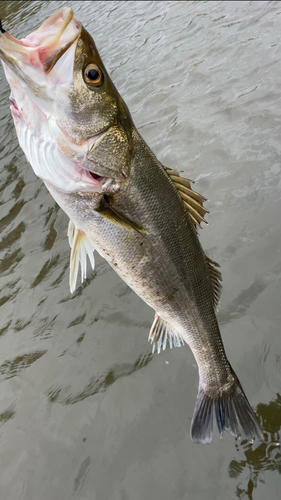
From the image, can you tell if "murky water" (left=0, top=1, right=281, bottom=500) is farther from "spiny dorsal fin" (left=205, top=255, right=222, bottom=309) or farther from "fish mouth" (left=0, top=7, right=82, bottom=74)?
"fish mouth" (left=0, top=7, right=82, bottom=74)

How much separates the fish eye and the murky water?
1971 mm

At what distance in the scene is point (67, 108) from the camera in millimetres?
1640

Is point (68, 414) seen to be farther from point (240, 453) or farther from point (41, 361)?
point (240, 453)

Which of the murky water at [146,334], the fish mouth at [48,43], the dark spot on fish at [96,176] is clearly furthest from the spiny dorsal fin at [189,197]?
the murky water at [146,334]

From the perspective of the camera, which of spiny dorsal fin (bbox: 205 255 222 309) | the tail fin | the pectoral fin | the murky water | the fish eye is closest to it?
the fish eye

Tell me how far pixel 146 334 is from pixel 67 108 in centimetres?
193

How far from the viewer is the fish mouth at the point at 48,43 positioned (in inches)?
59.3

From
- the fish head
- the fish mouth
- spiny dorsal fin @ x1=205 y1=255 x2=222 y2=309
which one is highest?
the fish mouth

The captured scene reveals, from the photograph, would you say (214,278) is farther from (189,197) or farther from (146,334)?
(146,334)

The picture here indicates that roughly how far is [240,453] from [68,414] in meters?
1.22

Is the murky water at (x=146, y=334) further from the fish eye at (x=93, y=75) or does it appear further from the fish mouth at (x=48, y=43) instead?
the fish mouth at (x=48, y=43)

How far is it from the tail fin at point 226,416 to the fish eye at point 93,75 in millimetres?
1766

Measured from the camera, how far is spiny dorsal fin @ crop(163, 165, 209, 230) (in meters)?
1.99

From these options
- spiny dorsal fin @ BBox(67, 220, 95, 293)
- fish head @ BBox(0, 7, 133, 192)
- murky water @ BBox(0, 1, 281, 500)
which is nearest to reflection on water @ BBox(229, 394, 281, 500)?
murky water @ BBox(0, 1, 281, 500)
